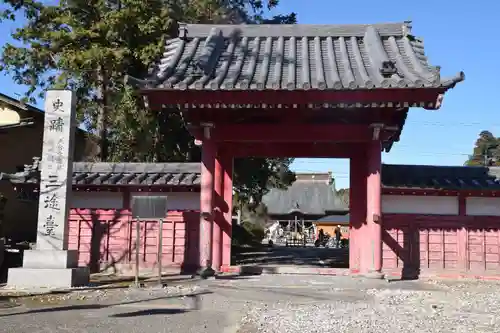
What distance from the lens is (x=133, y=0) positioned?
49.5 feet

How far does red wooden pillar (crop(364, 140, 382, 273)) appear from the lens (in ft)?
34.2

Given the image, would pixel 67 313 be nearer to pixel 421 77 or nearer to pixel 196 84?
pixel 196 84

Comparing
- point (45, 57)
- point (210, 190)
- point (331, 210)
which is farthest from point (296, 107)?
point (331, 210)

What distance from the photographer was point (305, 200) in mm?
40938

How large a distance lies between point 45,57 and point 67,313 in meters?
11.6

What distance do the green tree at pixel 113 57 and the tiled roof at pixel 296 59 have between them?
121 inches

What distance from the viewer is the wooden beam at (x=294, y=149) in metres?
12.4

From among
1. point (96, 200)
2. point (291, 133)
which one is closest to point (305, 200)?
point (96, 200)

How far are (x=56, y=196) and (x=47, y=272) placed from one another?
1.61 meters

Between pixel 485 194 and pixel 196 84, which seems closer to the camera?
pixel 196 84

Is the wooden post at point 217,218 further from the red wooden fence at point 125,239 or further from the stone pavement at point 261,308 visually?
the stone pavement at point 261,308

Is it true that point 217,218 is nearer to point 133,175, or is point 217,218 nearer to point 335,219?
point 133,175

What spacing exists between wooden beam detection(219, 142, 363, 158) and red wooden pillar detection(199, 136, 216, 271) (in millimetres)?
1246

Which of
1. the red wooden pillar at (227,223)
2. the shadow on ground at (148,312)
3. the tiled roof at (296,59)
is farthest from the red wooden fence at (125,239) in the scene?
the shadow on ground at (148,312)
